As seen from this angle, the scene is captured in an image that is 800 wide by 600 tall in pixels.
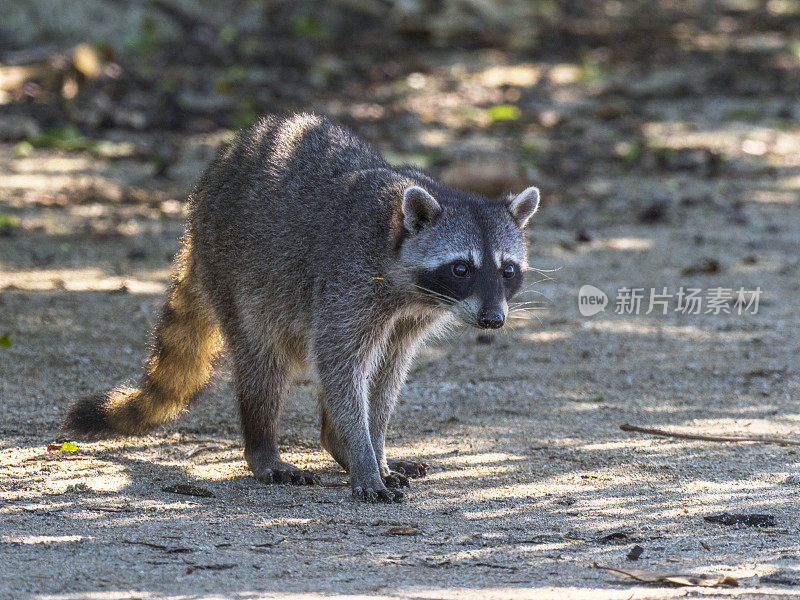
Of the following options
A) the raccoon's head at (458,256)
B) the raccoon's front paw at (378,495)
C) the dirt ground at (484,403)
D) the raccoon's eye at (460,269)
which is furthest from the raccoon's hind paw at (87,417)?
the raccoon's eye at (460,269)

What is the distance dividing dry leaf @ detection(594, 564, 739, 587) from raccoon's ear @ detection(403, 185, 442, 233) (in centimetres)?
190

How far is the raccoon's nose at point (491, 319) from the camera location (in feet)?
15.9

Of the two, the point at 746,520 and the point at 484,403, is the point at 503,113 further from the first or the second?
the point at 746,520

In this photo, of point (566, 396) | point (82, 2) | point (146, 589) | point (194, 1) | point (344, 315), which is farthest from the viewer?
point (194, 1)

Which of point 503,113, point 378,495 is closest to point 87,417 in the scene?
point 378,495

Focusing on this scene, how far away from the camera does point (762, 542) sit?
4.27 m

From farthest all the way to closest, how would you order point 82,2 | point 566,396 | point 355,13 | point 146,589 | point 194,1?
point 355,13 < point 194,1 < point 82,2 < point 566,396 < point 146,589

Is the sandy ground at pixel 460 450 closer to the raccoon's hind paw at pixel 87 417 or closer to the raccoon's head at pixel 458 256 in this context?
the raccoon's hind paw at pixel 87 417

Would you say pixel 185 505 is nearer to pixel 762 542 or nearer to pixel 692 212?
pixel 762 542

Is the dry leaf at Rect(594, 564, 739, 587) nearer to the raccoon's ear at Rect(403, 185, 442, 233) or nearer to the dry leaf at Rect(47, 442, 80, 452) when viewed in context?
the raccoon's ear at Rect(403, 185, 442, 233)

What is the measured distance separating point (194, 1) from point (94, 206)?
5.38 metres

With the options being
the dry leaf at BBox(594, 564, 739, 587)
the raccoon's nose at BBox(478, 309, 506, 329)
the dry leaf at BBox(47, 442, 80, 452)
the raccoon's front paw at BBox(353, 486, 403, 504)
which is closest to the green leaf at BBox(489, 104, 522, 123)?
the raccoon's nose at BBox(478, 309, 506, 329)

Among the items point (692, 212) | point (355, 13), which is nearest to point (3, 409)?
point (692, 212)

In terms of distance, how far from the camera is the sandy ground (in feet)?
13.0
